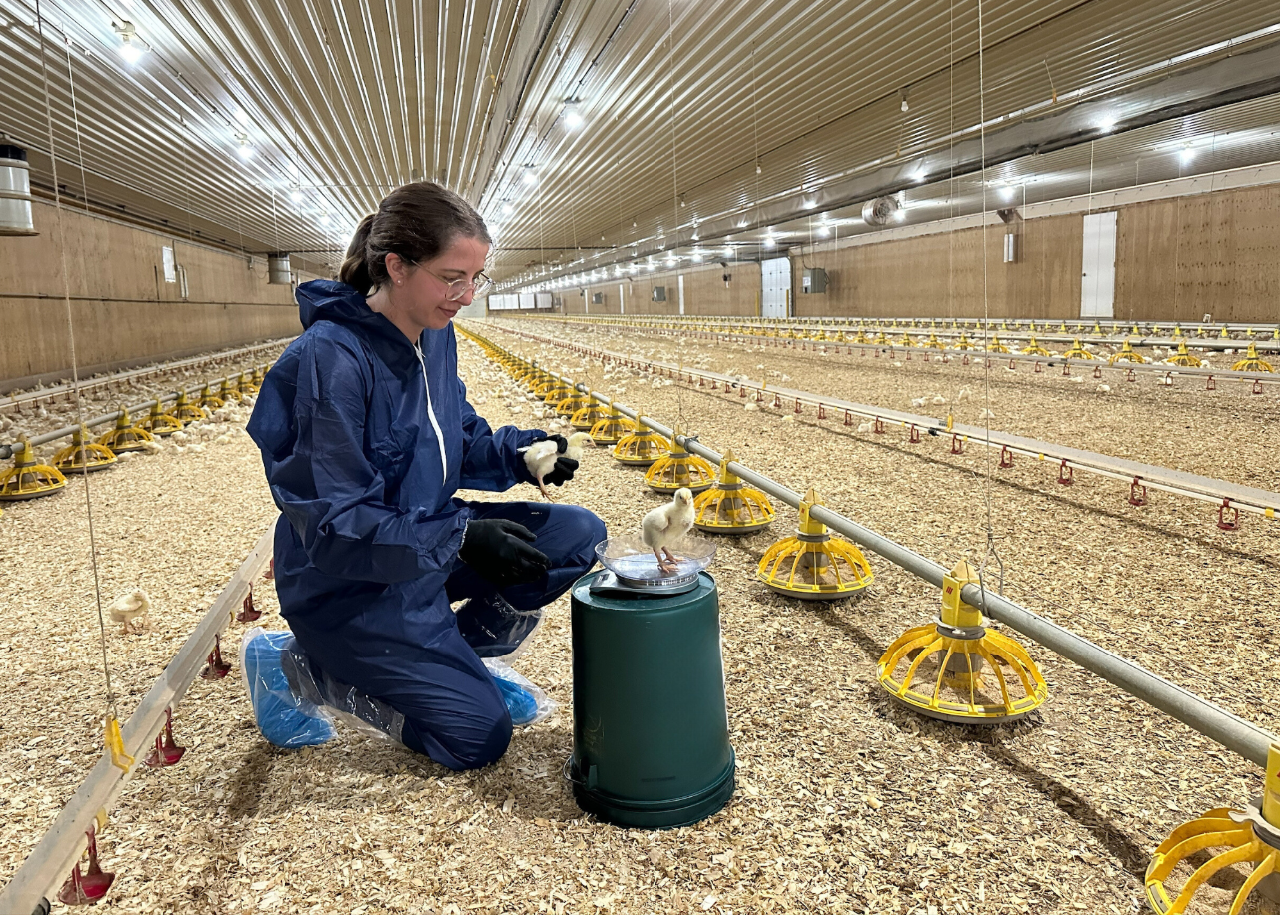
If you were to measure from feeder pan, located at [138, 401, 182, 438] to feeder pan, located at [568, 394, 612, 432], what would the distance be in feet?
14.9

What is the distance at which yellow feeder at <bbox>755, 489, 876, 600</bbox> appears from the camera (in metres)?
3.79

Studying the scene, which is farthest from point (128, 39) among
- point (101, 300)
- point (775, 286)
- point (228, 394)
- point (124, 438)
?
point (775, 286)

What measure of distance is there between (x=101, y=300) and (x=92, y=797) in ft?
57.0

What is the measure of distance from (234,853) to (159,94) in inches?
430

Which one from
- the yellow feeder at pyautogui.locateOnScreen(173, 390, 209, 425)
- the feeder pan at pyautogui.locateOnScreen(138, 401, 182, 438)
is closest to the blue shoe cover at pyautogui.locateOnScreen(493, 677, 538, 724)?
the feeder pan at pyautogui.locateOnScreen(138, 401, 182, 438)

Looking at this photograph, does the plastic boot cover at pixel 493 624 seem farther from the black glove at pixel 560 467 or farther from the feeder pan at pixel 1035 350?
the feeder pan at pixel 1035 350

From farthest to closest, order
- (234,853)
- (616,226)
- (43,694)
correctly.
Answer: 1. (616,226)
2. (43,694)
3. (234,853)

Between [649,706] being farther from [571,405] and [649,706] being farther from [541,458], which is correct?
[571,405]

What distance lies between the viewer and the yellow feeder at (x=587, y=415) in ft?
30.4

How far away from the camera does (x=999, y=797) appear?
2277mm

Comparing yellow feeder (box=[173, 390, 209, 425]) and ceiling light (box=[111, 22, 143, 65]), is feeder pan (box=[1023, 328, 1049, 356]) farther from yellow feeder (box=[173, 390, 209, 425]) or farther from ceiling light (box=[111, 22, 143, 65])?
ceiling light (box=[111, 22, 143, 65])

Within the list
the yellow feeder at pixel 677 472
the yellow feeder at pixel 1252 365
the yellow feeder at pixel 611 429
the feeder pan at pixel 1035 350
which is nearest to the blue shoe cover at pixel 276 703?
the yellow feeder at pixel 677 472

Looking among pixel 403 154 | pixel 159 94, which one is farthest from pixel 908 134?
pixel 159 94

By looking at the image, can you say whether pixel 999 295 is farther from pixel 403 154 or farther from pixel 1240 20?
pixel 403 154
